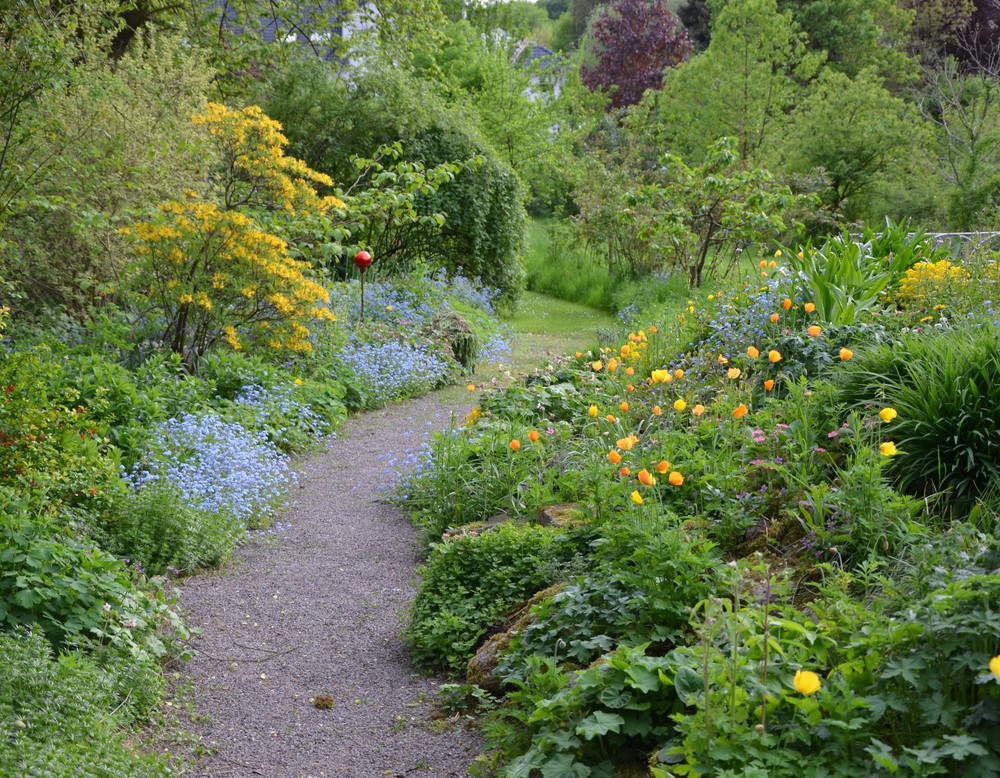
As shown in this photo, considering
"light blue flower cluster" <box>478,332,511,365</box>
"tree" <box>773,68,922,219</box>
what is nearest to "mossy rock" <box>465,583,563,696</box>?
"light blue flower cluster" <box>478,332,511,365</box>

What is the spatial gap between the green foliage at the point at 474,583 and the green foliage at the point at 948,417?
156cm

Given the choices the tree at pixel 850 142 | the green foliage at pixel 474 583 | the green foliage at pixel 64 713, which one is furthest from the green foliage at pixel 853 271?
the tree at pixel 850 142

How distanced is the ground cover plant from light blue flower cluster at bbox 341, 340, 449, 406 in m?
2.77

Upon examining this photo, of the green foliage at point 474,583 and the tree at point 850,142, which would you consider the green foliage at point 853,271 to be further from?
the tree at point 850,142

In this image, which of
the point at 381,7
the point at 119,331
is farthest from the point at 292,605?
the point at 381,7

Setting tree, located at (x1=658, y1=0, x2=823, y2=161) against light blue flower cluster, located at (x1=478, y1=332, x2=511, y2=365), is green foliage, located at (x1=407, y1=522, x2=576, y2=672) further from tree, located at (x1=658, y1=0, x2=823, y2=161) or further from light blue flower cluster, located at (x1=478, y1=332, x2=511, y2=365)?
tree, located at (x1=658, y1=0, x2=823, y2=161)

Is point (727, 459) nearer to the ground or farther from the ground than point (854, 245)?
nearer to the ground

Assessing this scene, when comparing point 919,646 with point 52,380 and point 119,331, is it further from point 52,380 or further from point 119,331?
point 119,331

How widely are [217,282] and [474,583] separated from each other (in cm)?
432

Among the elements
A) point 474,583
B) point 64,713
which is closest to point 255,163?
point 474,583

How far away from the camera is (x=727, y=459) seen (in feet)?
13.6

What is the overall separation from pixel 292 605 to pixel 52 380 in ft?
7.87

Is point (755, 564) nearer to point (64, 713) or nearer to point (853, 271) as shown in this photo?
point (64, 713)

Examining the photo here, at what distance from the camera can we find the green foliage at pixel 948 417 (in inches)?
142
